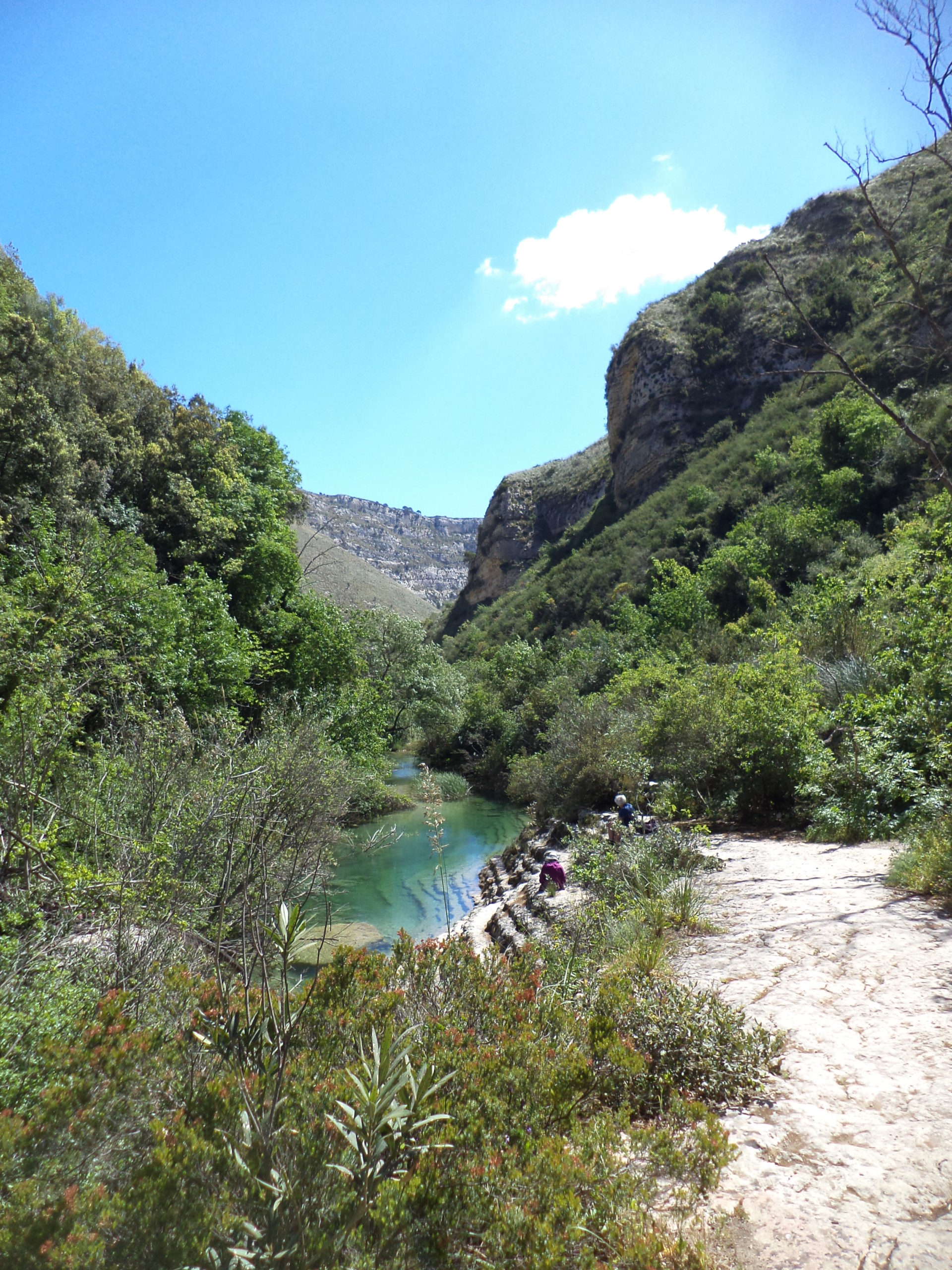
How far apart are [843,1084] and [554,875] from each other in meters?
7.12

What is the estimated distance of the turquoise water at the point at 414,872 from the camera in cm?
A: 1288

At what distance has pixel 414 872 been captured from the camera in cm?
1630

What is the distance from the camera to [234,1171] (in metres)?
2.18

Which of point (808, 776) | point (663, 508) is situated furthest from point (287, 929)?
point (663, 508)

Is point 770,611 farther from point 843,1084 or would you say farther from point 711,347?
point 711,347

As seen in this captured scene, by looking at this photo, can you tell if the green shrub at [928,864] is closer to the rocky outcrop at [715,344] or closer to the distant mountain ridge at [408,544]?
the rocky outcrop at [715,344]

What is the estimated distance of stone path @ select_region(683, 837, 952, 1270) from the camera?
241 centimetres

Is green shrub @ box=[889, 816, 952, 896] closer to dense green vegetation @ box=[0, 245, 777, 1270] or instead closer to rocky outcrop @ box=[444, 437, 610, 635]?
dense green vegetation @ box=[0, 245, 777, 1270]

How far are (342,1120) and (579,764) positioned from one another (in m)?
13.9

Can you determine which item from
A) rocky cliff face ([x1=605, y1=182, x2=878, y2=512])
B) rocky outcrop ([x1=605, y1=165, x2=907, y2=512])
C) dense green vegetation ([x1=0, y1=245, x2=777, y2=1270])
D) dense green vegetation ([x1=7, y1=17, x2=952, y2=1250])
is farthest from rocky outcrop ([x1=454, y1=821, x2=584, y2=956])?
rocky cliff face ([x1=605, y1=182, x2=878, y2=512])

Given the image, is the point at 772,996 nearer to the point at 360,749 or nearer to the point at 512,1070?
the point at 512,1070

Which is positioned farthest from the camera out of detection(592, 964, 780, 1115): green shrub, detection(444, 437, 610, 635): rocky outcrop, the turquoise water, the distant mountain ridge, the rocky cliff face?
the distant mountain ridge

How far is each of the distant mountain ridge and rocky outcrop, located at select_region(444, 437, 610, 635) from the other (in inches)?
2208

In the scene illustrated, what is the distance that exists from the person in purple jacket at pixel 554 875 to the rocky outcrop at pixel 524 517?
56687mm
